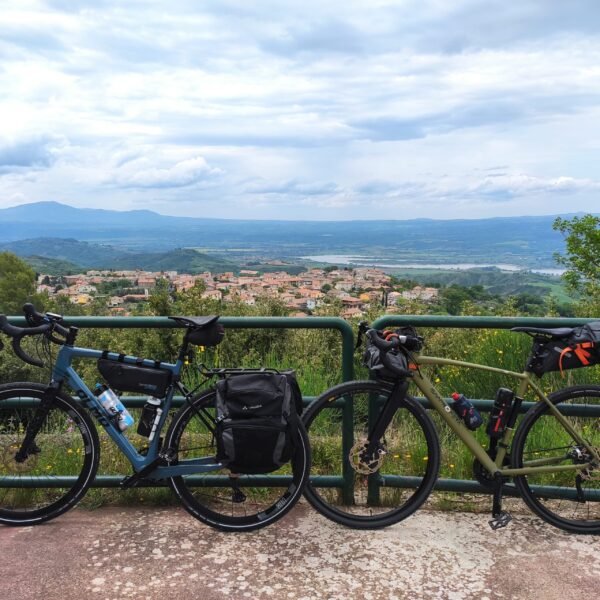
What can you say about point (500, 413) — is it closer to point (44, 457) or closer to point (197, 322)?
point (197, 322)

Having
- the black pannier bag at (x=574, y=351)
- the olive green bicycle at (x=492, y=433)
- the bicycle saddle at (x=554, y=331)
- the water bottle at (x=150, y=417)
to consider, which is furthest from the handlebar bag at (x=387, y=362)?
the water bottle at (x=150, y=417)

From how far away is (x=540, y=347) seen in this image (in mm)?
3066

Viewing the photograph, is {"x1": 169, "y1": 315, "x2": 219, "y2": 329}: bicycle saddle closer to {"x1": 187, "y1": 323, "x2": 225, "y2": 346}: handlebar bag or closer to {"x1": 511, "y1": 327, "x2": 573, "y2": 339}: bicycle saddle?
{"x1": 187, "y1": 323, "x2": 225, "y2": 346}: handlebar bag

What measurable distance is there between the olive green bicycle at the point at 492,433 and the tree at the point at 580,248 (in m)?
30.4

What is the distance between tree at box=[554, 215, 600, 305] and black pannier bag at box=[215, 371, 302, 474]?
31239mm

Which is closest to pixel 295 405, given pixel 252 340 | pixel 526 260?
pixel 252 340

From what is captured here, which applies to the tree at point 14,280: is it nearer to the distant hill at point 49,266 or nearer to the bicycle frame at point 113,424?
the distant hill at point 49,266

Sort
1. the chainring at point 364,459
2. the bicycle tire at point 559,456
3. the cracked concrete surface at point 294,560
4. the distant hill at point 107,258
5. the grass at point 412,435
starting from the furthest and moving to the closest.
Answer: the distant hill at point 107,258
the grass at point 412,435
the chainring at point 364,459
the bicycle tire at point 559,456
the cracked concrete surface at point 294,560

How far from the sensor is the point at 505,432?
3.12 m

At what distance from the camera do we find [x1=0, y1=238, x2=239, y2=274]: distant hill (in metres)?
59.0

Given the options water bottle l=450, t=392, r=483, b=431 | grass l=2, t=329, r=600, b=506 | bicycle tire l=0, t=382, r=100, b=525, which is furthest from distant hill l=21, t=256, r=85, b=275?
water bottle l=450, t=392, r=483, b=431

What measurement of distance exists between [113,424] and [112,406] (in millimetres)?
94

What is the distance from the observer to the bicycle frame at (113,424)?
3.06 m

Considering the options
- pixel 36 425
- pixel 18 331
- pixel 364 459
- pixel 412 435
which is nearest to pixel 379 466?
pixel 364 459
